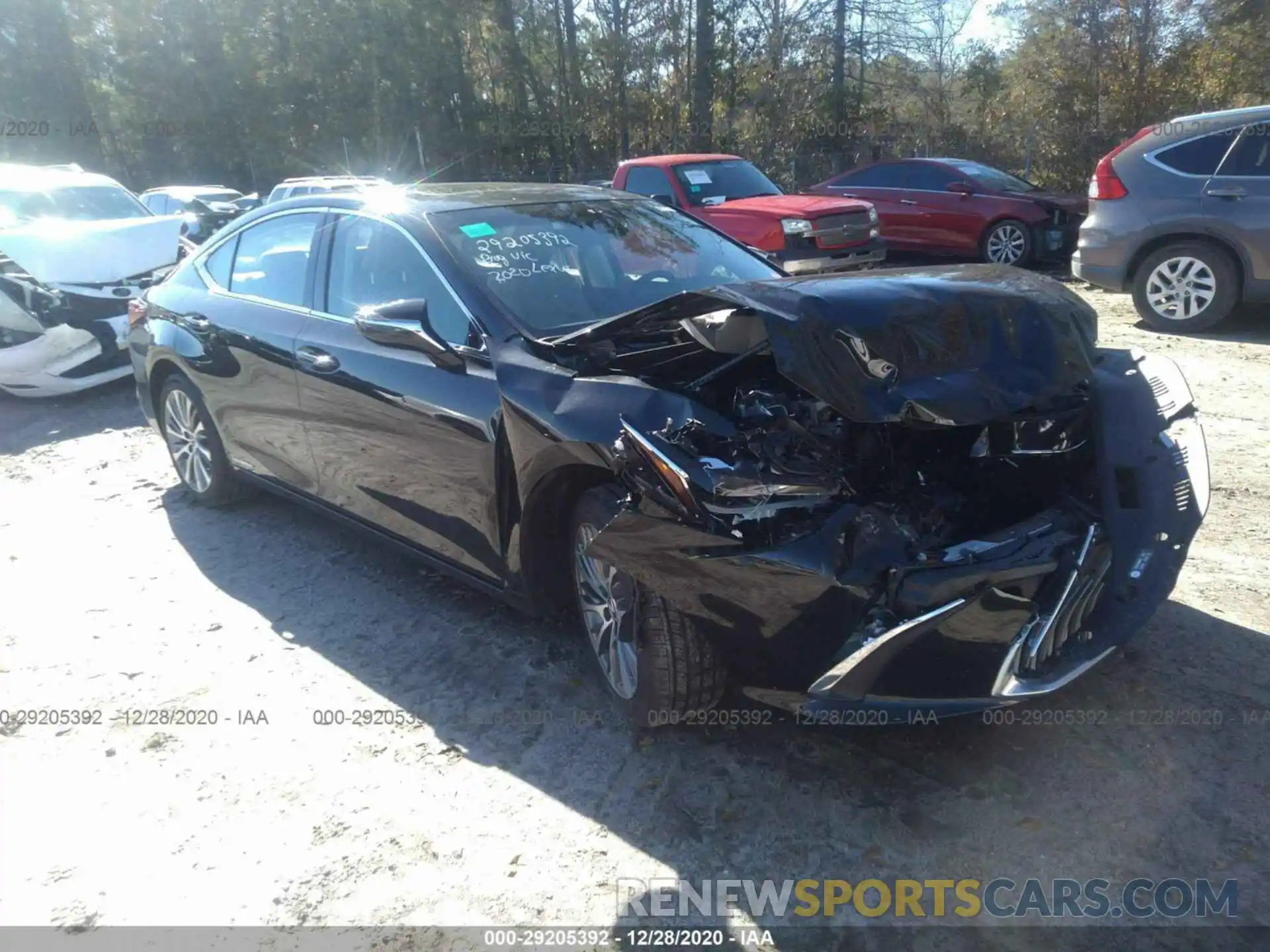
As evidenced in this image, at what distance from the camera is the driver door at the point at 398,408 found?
3.62 metres

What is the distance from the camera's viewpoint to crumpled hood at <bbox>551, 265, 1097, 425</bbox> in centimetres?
277

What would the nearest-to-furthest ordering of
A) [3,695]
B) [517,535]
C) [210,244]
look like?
[517,535] < [3,695] < [210,244]

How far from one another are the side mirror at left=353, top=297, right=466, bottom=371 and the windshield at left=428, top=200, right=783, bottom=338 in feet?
0.82

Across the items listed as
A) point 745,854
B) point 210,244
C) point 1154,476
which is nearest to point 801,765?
point 745,854

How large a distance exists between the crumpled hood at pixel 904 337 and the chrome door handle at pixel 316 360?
135cm

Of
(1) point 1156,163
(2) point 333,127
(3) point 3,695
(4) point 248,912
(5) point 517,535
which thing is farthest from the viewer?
(2) point 333,127

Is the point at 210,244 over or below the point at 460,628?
over

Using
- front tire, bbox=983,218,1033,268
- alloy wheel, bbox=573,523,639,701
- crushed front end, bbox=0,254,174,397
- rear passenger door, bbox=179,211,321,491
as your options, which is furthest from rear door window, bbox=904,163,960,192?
alloy wheel, bbox=573,523,639,701

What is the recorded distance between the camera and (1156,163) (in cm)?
832

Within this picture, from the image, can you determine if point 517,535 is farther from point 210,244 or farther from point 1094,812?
point 210,244

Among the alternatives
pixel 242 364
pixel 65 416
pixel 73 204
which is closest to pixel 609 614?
pixel 242 364

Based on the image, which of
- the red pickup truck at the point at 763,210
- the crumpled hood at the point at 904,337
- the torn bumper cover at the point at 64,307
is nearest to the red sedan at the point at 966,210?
the red pickup truck at the point at 763,210

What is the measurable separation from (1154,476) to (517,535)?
2083mm

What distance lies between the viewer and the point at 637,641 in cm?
315
